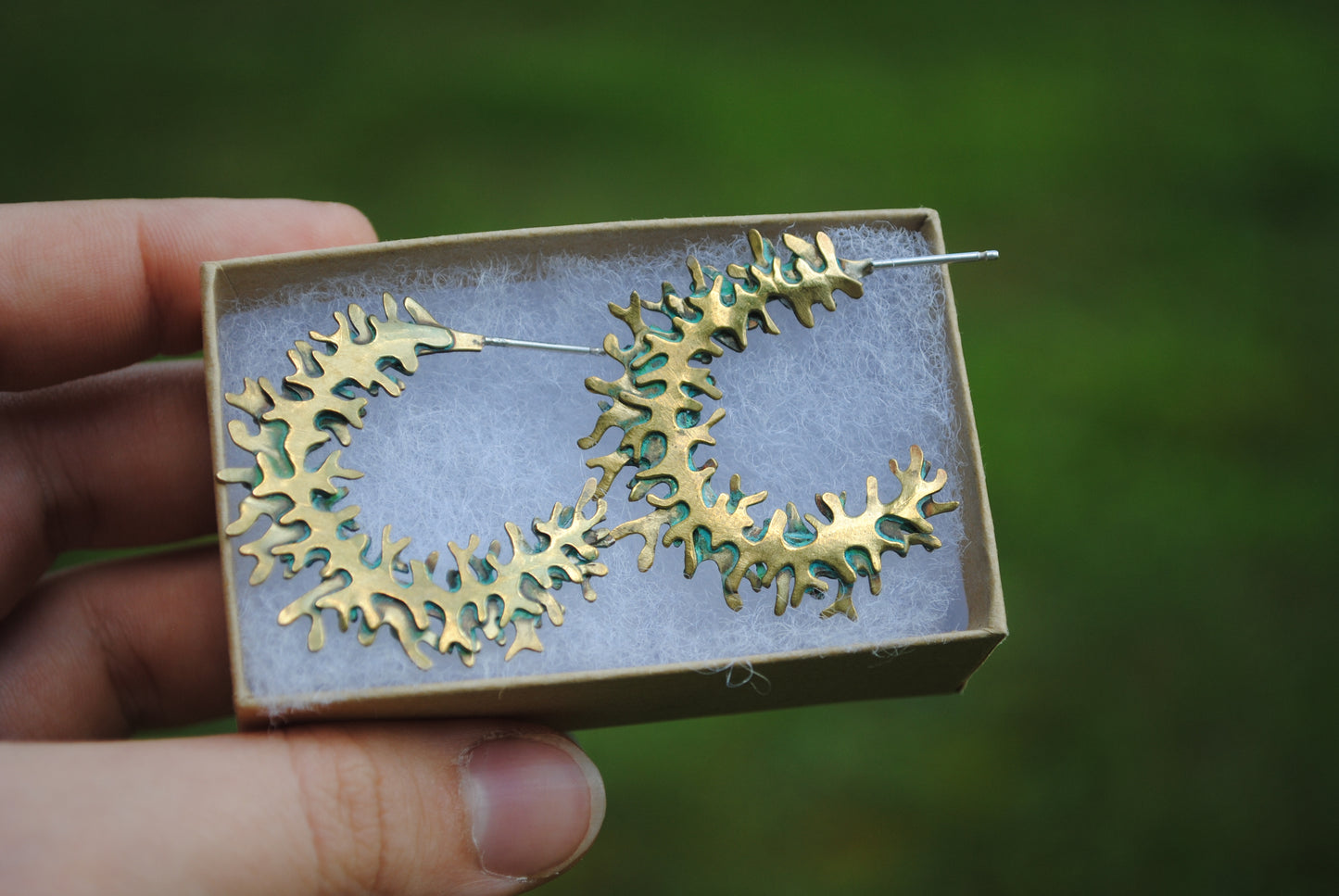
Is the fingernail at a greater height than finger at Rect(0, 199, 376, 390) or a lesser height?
lesser

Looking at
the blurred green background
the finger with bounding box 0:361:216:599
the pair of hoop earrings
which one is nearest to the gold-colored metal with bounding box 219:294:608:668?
the pair of hoop earrings

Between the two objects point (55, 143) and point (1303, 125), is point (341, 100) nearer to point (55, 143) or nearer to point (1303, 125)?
point (55, 143)

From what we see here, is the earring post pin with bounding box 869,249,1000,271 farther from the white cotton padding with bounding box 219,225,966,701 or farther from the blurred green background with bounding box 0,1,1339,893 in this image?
the blurred green background with bounding box 0,1,1339,893

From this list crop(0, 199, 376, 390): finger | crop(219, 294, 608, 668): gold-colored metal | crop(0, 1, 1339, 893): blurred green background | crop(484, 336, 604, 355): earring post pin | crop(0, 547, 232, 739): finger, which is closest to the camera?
crop(219, 294, 608, 668): gold-colored metal

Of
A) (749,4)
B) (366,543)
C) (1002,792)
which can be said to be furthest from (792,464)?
(749,4)

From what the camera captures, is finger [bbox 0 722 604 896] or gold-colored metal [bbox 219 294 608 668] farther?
gold-colored metal [bbox 219 294 608 668]

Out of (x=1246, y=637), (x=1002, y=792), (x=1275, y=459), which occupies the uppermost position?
(x=1275, y=459)

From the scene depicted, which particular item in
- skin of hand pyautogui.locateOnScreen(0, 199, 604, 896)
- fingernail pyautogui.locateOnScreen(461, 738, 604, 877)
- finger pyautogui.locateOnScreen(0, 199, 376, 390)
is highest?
finger pyautogui.locateOnScreen(0, 199, 376, 390)
